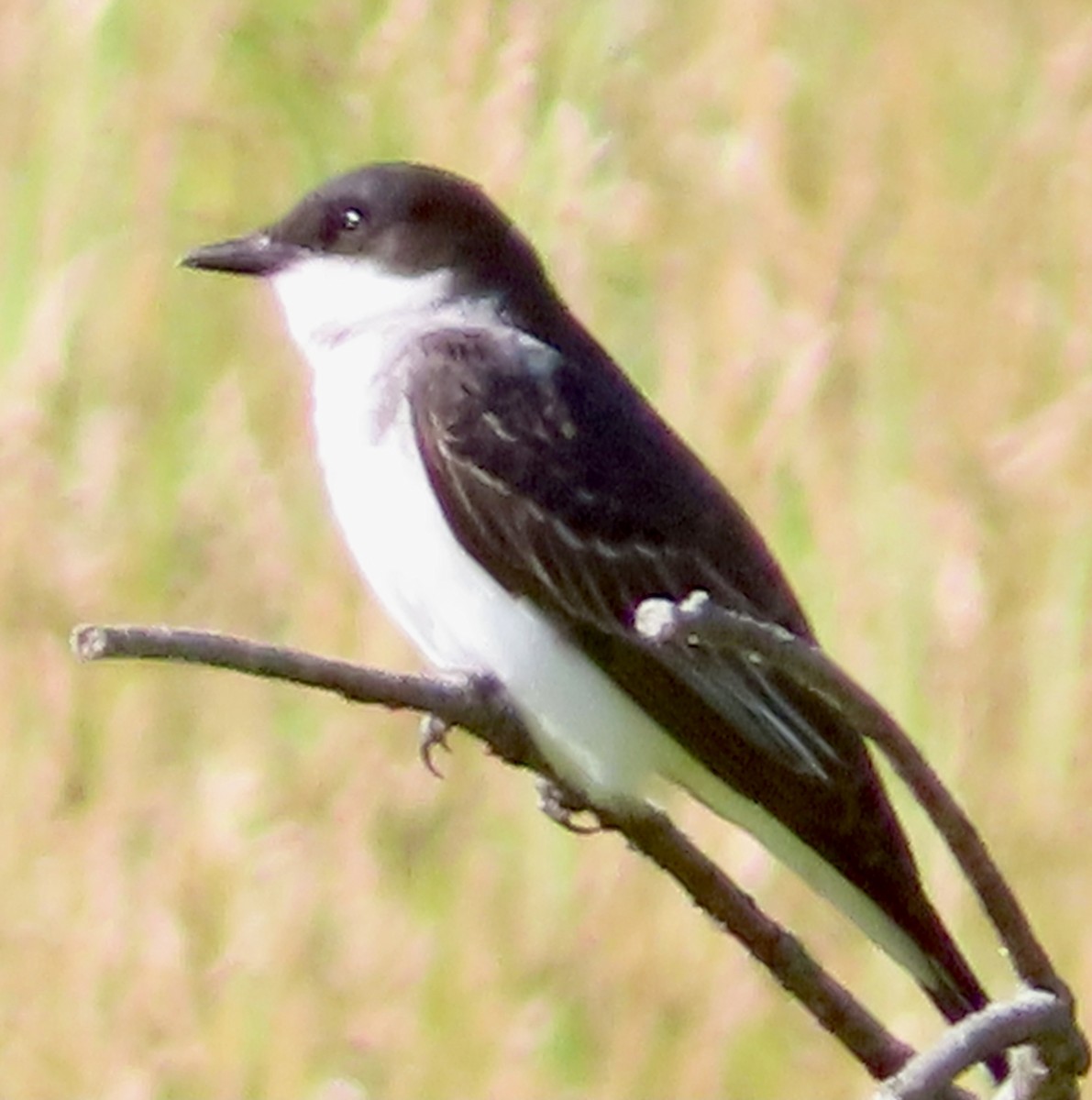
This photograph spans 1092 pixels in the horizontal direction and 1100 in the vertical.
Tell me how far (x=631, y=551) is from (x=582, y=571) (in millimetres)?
30

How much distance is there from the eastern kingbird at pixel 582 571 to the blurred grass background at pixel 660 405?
21.7 inches

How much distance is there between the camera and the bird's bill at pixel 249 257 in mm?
1629

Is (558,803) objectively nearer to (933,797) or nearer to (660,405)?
(933,797)

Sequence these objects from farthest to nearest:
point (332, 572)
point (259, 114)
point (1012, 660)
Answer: point (259, 114)
point (332, 572)
point (1012, 660)

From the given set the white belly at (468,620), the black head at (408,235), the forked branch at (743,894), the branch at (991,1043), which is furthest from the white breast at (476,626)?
the branch at (991,1043)

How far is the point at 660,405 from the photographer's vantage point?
2.11 m

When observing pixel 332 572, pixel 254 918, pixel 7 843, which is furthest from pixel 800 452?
pixel 7 843

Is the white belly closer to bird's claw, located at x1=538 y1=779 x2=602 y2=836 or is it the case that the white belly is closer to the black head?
bird's claw, located at x1=538 y1=779 x2=602 y2=836

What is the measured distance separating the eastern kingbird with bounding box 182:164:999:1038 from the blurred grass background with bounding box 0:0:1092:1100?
21.7 inches

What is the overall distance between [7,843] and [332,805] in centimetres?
26

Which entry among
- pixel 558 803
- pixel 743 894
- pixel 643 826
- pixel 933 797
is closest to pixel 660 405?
pixel 558 803

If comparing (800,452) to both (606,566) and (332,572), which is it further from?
(606,566)

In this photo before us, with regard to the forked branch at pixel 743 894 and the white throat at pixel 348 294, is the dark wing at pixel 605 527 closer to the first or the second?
the white throat at pixel 348 294

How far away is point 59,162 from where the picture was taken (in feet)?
7.88
